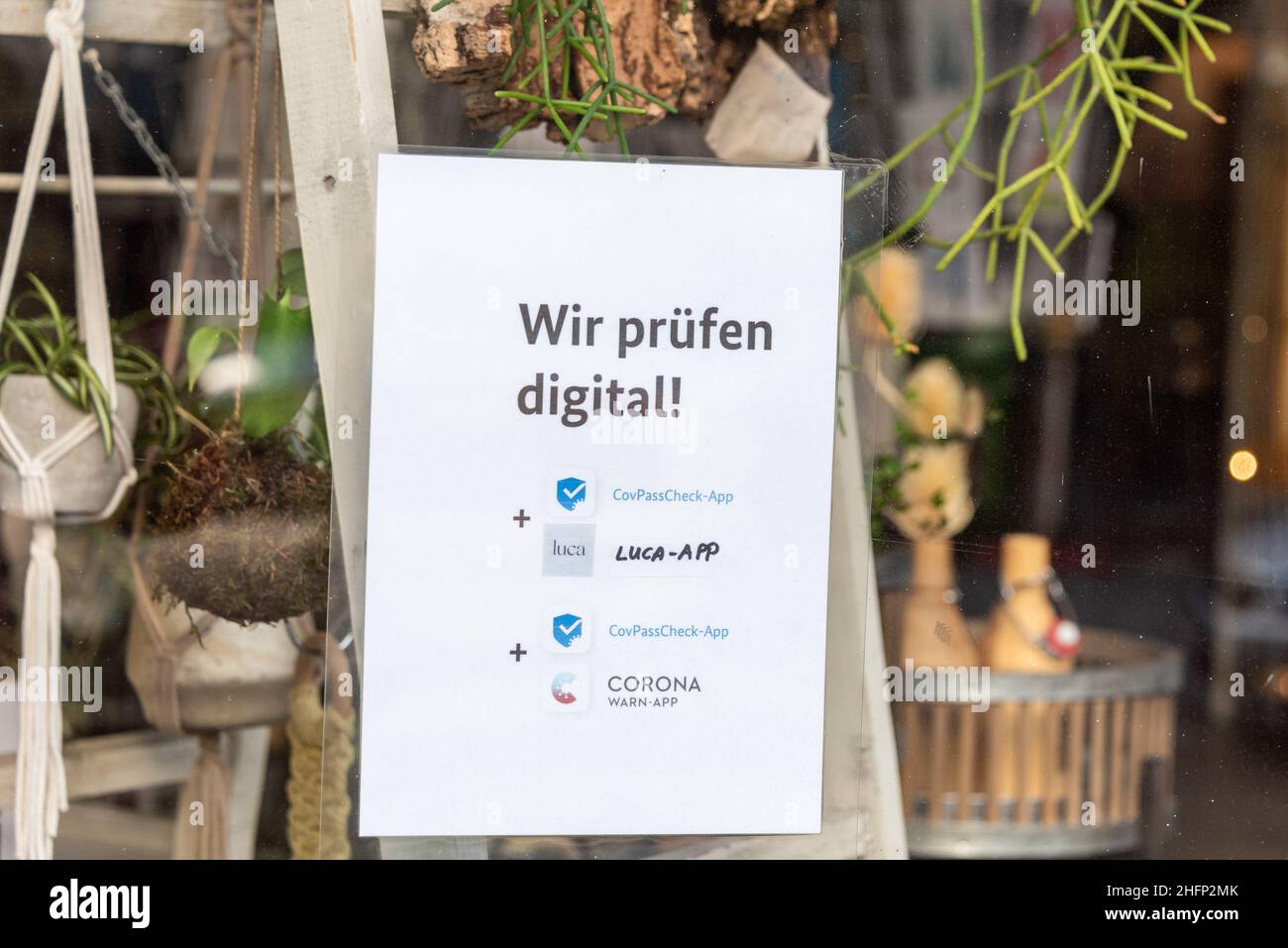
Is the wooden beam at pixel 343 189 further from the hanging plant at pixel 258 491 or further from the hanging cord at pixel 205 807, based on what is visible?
the hanging cord at pixel 205 807

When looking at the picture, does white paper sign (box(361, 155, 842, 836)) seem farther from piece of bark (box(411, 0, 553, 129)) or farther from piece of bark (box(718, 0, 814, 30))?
piece of bark (box(718, 0, 814, 30))

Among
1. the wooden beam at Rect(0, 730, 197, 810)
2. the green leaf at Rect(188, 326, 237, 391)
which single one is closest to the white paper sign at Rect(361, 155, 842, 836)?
the green leaf at Rect(188, 326, 237, 391)

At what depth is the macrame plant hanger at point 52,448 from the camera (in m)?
1.77

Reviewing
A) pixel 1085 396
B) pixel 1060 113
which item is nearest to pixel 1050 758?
pixel 1085 396

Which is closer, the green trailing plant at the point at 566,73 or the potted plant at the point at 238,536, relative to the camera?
the green trailing plant at the point at 566,73

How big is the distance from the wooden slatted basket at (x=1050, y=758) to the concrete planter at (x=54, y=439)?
1327 millimetres

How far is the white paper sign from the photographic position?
165cm

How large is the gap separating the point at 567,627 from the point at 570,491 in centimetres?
20

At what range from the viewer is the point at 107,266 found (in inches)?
72.1

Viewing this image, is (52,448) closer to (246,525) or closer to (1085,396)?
(246,525)

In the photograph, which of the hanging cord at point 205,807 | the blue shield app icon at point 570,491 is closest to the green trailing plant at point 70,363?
the hanging cord at point 205,807

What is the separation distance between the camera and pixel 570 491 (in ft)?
5.47
